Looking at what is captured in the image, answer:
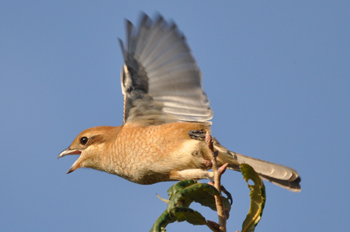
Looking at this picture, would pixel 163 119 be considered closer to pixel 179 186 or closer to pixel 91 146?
pixel 91 146

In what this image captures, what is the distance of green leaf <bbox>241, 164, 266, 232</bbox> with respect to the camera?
3078 millimetres

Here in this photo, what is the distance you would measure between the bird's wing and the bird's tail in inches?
18.8

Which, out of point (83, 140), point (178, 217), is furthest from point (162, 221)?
point (83, 140)

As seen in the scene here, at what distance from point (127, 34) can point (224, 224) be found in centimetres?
300

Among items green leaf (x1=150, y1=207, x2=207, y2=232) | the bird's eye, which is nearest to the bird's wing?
the bird's eye

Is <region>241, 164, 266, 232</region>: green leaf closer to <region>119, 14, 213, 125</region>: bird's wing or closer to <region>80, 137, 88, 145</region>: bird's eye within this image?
<region>119, 14, 213, 125</region>: bird's wing

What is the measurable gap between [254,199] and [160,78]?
2.53 metres

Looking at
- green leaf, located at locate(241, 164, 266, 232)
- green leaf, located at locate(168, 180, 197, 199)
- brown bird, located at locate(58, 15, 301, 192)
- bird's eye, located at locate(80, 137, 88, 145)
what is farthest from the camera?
bird's eye, located at locate(80, 137, 88, 145)

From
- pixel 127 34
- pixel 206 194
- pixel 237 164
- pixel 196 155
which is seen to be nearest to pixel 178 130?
pixel 196 155

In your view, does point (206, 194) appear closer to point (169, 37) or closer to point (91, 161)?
point (169, 37)

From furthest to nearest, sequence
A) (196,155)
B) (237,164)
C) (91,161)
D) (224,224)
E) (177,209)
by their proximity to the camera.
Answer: (91,161)
(237,164)
(196,155)
(177,209)
(224,224)

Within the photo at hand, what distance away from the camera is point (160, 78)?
17.6 feet

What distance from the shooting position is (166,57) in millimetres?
5188

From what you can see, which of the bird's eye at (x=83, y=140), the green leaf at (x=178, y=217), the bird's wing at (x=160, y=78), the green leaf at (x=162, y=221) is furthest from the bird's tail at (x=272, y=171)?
the green leaf at (x=162, y=221)
